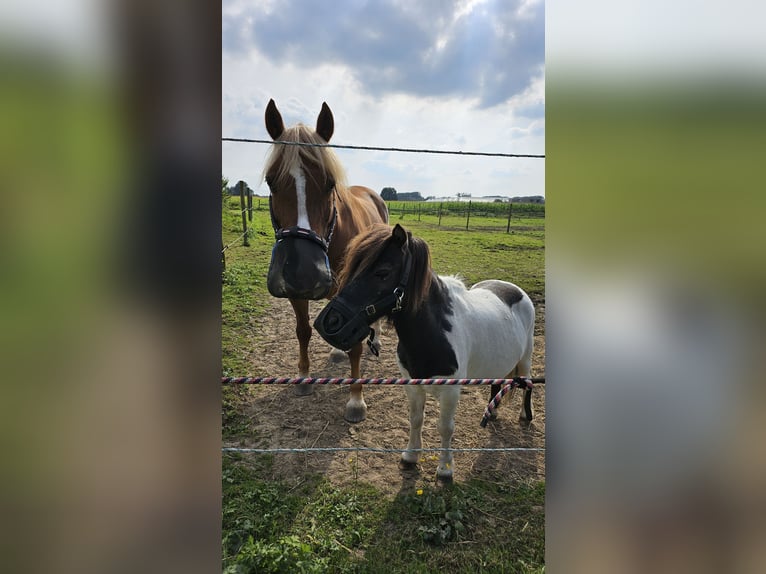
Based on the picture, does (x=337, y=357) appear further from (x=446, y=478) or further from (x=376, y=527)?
(x=376, y=527)

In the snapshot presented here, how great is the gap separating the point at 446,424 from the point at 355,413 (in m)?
1.17

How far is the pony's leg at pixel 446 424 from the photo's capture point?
2697mm

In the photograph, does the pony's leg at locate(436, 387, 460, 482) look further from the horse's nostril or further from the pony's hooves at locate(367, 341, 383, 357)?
the horse's nostril

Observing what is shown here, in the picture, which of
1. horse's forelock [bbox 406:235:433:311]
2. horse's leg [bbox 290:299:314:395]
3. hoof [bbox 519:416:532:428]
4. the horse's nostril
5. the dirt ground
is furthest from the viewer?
horse's leg [bbox 290:299:314:395]

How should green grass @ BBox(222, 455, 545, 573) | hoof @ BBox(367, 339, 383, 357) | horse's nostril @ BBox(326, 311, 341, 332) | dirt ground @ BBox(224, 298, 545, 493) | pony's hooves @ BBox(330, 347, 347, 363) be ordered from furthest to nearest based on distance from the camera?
1. pony's hooves @ BBox(330, 347, 347, 363)
2. dirt ground @ BBox(224, 298, 545, 493)
3. hoof @ BBox(367, 339, 383, 357)
4. horse's nostril @ BBox(326, 311, 341, 332)
5. green grass @ BBox(222, 455, 545, 573)

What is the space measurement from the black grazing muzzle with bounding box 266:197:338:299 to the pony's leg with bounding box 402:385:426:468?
1.03 metres

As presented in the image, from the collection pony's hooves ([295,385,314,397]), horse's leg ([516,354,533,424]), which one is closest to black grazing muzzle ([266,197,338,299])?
pony's hooves ([295,385,314,397])

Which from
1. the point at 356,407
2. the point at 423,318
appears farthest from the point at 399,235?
the point at 356,407

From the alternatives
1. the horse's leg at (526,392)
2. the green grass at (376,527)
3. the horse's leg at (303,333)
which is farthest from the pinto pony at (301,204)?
the horse's leg at (526,392)

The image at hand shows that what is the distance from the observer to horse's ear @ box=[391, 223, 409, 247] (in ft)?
7.64

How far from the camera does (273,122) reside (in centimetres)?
281

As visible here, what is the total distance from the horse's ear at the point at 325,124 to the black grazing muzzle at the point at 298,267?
2.93ft
